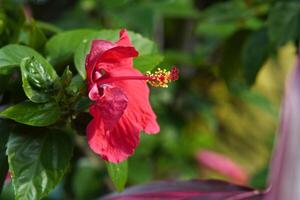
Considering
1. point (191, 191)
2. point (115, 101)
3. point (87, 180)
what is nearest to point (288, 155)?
point (115, 101)

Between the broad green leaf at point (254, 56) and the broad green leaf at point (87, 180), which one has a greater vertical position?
the broad green leaf at point (254, 56)

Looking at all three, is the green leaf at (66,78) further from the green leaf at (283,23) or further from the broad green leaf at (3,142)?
the green leaf at (283,23)

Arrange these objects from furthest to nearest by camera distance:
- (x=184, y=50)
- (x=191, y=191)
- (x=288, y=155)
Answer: (x=184, y=50) < (x=191, y=191) < (x=288, y=155)

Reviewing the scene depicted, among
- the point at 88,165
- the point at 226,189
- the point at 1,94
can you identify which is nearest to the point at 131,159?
the point at 88,165

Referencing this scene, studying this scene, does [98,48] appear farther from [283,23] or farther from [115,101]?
[283,23]

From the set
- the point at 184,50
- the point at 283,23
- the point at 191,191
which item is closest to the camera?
the point at 191,191

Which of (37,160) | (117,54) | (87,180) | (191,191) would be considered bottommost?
(87,180)

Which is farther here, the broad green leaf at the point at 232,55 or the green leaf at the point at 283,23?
the broad green leaf at the point at 232,55

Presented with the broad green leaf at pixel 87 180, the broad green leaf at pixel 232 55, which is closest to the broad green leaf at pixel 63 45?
the broad green leaf at pixel 232 55
